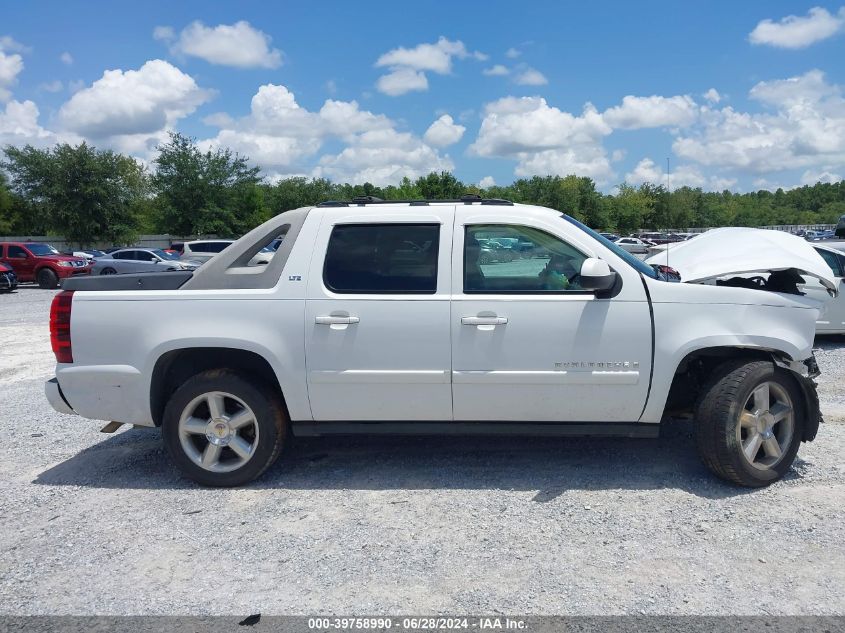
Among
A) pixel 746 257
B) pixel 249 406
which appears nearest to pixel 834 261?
pixel 746 257

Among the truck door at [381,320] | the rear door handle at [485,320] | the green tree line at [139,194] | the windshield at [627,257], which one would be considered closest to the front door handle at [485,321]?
the rear door handle at [485,320]

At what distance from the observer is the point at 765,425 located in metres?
4.27

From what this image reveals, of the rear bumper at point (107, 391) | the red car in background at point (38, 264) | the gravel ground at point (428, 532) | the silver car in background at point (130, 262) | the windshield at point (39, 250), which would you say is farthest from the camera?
the windshield at point (39, 250)

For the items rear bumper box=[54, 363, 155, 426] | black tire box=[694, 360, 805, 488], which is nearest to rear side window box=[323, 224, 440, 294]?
rear bumper box=[54, 363, 155, 426]

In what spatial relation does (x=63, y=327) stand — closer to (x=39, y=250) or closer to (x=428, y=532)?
(x=428, y=532)

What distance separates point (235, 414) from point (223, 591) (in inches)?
55.3

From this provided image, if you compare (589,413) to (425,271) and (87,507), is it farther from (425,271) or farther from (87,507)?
(87,507)

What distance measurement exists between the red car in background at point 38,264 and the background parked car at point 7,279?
155cm

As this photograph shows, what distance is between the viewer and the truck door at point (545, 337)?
164 inches

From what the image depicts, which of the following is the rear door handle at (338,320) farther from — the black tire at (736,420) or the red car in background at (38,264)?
the red car in background at (38,264)

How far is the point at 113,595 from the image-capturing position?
3.26m

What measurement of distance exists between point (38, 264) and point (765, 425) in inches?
997

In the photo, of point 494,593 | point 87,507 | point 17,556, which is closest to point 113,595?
point 17,556

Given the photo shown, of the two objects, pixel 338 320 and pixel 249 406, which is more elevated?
pixel 338 320
